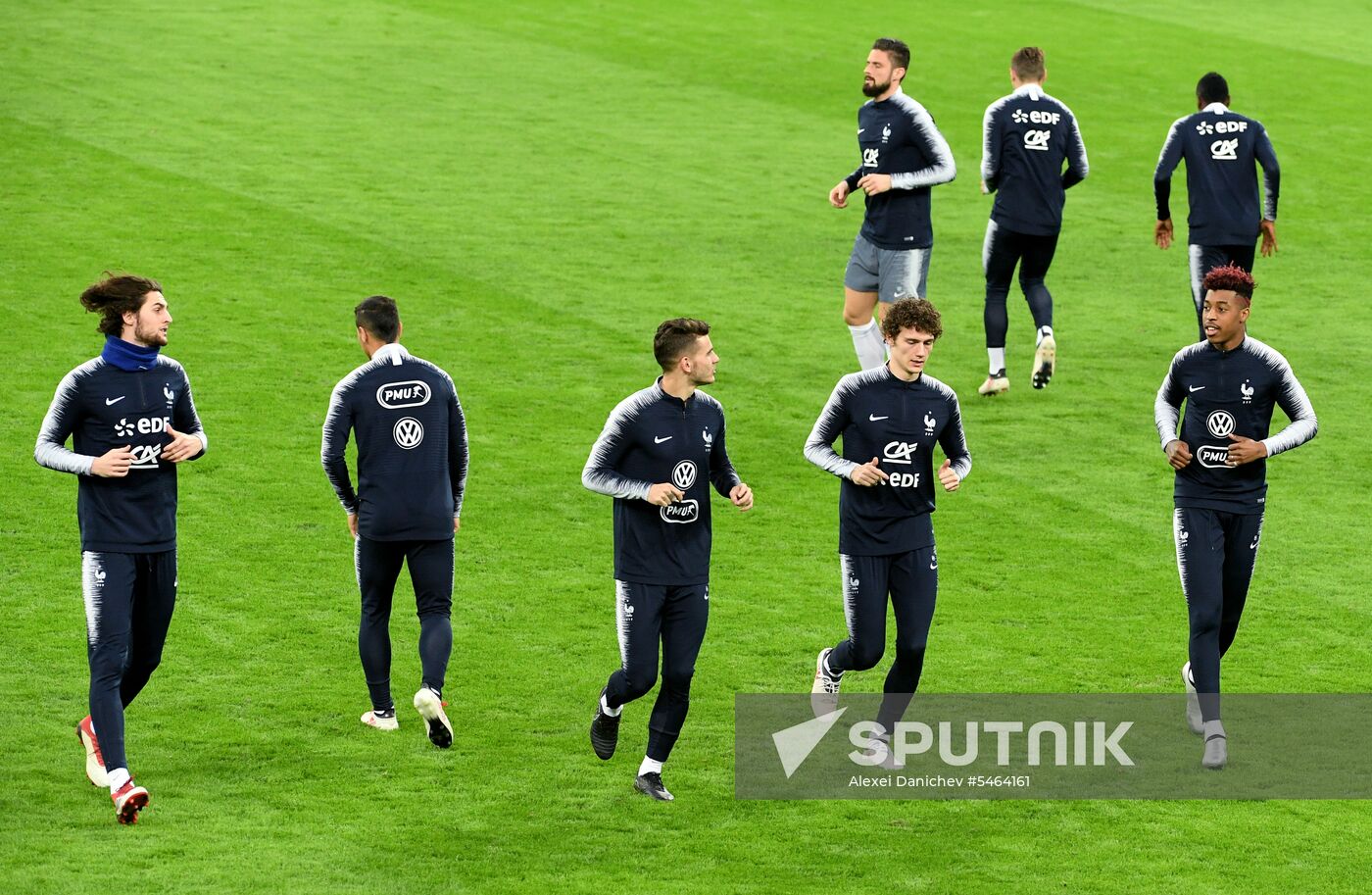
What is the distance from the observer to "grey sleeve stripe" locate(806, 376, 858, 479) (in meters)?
9.38

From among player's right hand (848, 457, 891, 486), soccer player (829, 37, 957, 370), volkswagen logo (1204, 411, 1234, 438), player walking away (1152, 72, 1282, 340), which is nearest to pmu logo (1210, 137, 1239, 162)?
player walking away (1152, 72, 1282, 340)

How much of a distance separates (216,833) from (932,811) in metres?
3.32

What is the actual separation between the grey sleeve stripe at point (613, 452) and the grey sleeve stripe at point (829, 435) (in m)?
0.87

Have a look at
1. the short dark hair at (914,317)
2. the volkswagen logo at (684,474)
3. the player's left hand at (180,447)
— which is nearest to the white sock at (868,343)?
the short dark hair at (914,317)

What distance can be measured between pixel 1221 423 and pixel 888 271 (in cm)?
540

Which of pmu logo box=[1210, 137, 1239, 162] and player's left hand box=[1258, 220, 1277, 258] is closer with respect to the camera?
player's left hand box=[1258, 220, 1277, 258]

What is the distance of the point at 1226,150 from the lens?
617 inches

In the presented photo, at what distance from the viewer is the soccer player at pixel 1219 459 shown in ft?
31.8

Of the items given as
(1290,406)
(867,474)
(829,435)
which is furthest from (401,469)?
(1290,406)

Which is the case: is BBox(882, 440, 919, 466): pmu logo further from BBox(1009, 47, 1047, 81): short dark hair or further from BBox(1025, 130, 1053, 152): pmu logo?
BBox(1009, 47, 1047, 81): short dark hair

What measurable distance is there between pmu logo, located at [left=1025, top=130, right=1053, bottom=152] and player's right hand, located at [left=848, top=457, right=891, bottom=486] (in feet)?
23.3

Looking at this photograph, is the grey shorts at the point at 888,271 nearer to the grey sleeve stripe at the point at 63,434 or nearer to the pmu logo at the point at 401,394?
the pmu logo at the point at 401,394

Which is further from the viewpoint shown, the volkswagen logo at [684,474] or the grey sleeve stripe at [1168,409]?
the grey sleeve stripe at [1168,409]

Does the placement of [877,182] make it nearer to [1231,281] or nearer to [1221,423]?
[1231,281]
